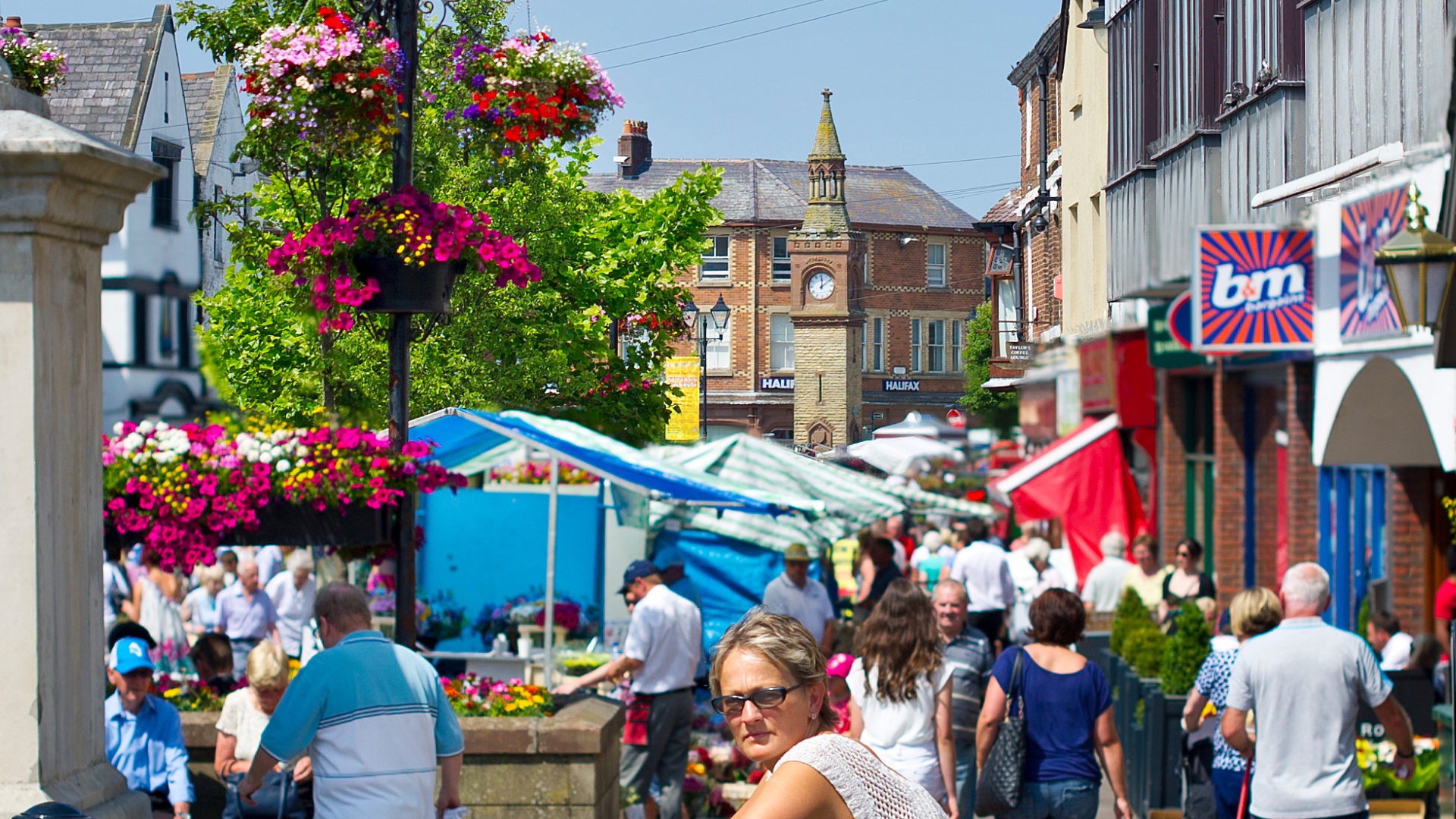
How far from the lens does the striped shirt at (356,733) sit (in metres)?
5.59

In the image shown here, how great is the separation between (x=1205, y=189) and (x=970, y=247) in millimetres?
68529

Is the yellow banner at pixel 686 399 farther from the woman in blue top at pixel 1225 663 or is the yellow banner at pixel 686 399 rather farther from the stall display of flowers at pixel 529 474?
the woman in blue top at pixel 1225 663

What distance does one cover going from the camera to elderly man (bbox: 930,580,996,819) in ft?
26.9

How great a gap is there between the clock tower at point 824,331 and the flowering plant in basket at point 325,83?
6831 centimetres

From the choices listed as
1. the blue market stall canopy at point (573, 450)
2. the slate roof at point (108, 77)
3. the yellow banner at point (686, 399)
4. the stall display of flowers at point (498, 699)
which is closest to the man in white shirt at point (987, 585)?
the blue market stall canopy at point (573, 450)

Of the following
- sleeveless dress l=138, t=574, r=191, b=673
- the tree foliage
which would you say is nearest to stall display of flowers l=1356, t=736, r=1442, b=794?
sleeveless dress l=138, t=574, r=191, b=673

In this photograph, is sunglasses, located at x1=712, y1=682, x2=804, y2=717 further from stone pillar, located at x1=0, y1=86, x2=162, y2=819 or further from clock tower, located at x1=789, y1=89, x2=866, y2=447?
clock tower, located at x1=789, y1=89, x2=866, y2=447

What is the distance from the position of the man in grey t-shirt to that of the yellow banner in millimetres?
39654

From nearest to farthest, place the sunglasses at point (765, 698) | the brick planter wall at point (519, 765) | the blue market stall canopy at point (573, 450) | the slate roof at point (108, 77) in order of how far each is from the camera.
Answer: the sunglasses at point (765, 698) < the brick planter wall at point (519, 765) < the slate roof at point (108, 77) < the blue market stall canopy at point (573, 450)

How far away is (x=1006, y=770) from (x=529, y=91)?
364 centimetres

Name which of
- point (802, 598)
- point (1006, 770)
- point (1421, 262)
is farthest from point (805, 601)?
point (1421, 262)

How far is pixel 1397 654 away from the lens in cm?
977

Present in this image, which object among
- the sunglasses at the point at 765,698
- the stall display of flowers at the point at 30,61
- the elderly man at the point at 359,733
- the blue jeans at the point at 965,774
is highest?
the stall display of flowers at the point at 30,61

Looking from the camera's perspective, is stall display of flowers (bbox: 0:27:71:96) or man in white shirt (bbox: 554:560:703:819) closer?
stall display of flowers (bbox: 0:27:71:96)
